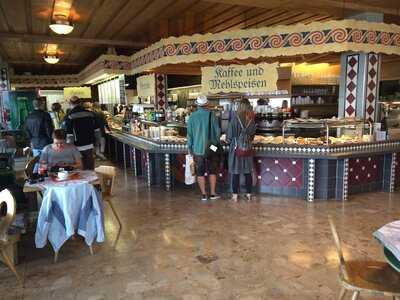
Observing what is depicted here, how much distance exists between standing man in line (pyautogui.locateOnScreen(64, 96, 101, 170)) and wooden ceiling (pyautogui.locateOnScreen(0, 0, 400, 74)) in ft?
5.37

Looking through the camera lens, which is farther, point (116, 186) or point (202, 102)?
point (116, 186)

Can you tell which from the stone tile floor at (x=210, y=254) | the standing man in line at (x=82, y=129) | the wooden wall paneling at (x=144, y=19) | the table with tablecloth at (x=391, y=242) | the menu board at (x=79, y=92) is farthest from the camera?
the menu board at (x=79, y=92)

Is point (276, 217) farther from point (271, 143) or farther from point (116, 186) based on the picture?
point (116, 186)

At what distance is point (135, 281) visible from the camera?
10.3 feet

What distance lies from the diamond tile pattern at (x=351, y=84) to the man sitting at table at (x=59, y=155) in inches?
186

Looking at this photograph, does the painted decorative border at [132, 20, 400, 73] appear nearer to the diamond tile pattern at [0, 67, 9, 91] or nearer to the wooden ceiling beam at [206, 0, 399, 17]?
the wooden ceiling beam at [206, 0, 399, 17]

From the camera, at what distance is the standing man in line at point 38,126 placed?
5.84 m

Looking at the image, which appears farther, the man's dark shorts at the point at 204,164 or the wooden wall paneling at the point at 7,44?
the wooden wall paneling at the point at 7,44

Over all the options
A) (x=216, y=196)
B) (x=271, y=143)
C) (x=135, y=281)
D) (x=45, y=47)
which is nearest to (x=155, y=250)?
(x=135, y=281)

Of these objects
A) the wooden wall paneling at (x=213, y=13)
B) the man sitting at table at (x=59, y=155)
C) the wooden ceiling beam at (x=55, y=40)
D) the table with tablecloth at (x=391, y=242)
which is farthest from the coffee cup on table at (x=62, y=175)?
the wooden ceiling beam at (x=55, y=40)

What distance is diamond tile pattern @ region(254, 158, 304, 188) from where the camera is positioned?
5.57 m

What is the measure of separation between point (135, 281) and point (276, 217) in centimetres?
225

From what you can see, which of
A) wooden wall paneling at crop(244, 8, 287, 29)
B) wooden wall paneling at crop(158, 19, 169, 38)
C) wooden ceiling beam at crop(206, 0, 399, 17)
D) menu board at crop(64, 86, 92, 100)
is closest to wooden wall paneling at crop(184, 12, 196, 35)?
wooden wall paneling at crop(158, 19, 169, 38)

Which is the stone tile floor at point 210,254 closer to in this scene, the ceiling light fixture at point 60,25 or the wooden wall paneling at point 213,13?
the ceiling light fixture at point 60,25
